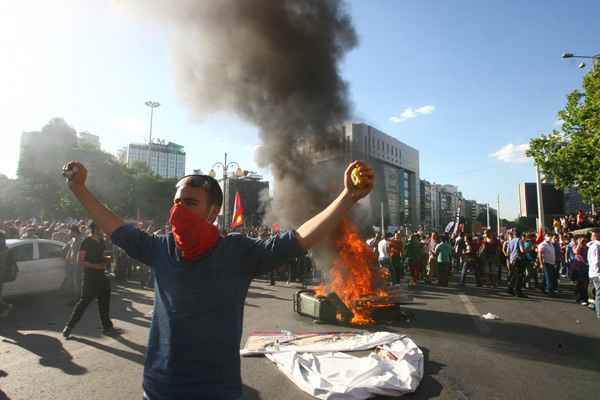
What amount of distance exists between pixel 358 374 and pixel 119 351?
3351 millimetres

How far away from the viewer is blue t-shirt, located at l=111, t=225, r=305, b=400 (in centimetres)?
150

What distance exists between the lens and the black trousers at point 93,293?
5828 millimetres

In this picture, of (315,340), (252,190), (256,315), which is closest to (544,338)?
(315,340)

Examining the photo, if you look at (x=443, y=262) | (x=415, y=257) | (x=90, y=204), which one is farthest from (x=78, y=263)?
(x=443, y=262)

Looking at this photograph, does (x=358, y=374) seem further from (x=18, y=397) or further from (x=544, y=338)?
(x=544, y=338)

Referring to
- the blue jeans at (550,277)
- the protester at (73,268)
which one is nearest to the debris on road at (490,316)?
the blue jeans at (550,277)

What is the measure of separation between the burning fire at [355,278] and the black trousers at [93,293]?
3.77 meters

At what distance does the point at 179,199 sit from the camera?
1.73 m

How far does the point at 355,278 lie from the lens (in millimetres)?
8219

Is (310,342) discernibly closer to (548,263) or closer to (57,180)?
(548,263)

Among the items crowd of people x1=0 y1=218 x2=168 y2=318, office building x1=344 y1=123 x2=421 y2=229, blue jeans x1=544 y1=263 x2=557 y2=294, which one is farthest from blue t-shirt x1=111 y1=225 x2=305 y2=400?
office building x1=344 y1=123 x2=421 y2=229

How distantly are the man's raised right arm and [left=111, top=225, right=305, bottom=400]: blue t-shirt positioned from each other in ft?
1.35

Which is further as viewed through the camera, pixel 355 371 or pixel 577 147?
pixel 577 147

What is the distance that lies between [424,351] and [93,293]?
201 inches
